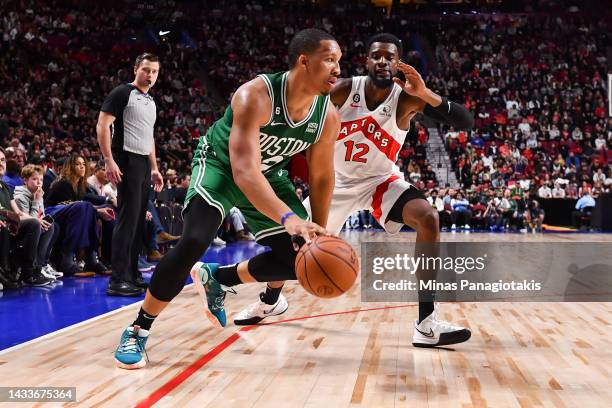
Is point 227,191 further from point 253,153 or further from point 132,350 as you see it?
point 132,350

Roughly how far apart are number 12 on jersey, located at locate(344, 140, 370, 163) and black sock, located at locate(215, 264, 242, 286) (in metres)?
1.02

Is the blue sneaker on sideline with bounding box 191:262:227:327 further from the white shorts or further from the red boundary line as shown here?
the white shorts

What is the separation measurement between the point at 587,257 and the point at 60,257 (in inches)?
262

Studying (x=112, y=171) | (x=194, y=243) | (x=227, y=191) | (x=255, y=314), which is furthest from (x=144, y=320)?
(x=112, y=171)

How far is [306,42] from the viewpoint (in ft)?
9.71

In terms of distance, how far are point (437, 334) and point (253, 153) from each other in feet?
5.08

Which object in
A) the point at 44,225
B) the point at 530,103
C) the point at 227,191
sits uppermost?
the point at 530,103

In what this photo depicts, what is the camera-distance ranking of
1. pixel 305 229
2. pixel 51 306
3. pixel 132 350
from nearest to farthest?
pixel 305 229 < pixel 132 350 < pixel 51 306

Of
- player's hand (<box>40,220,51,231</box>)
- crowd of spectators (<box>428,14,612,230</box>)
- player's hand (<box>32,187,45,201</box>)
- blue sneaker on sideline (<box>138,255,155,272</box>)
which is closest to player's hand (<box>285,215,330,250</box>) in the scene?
player's hand (<box>40,220,51,231</box>)

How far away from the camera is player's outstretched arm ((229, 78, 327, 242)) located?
106 inches

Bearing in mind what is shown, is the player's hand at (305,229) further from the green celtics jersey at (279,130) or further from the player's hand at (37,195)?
the player's hand at (37,195)

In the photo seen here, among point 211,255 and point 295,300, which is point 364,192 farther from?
point 211,255

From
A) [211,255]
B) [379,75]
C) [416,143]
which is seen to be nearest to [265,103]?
[379,75]

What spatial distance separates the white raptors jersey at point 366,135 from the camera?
4.25 meters
